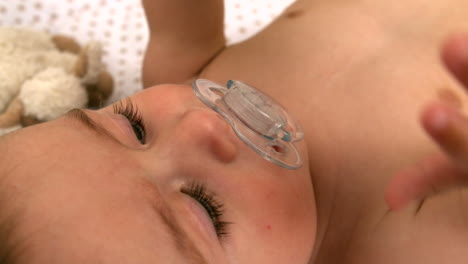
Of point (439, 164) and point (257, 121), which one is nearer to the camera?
point (439, 164)

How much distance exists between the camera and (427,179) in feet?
1.31

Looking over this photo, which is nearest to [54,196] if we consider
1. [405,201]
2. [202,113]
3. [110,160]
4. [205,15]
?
[110,160]

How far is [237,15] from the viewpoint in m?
1.20

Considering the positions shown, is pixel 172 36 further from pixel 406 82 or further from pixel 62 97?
pixel 406 82

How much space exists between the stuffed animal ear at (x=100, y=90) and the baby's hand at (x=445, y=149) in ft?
2.73

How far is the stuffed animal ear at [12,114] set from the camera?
2.98ft

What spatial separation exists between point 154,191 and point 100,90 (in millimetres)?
619

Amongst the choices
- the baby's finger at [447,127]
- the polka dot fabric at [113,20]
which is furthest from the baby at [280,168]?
the polka dot fabric at [113,20]

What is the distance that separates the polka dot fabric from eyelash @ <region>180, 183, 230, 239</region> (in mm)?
660

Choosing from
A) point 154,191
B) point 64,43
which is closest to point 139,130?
point 154,191

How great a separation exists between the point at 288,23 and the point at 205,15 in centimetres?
19

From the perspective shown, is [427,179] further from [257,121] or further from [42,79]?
[42,79]

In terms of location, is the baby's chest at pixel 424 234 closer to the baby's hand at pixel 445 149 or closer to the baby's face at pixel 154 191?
the baby's face at pixel 154 191

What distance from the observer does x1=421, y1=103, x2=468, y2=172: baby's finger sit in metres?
0.31
